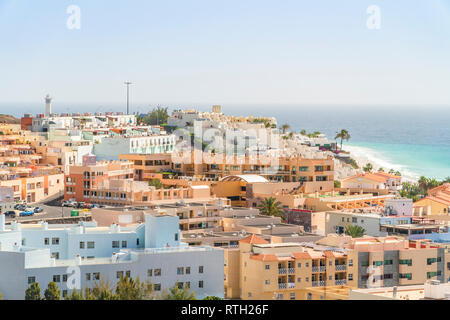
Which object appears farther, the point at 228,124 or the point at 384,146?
the point at 384,146

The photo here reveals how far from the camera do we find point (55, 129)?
26.8 m

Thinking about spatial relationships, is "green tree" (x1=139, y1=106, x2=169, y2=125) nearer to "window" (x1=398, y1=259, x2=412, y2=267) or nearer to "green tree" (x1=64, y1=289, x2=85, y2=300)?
"window" (x1=398, y1=259, x2=412, y2=267)

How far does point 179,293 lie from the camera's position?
10.3m

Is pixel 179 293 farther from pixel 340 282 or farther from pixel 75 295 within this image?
pixel 340 282

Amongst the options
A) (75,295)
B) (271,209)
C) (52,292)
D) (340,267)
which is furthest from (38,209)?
(75,295)

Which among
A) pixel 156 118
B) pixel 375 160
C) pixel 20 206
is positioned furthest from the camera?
pixel 375 160

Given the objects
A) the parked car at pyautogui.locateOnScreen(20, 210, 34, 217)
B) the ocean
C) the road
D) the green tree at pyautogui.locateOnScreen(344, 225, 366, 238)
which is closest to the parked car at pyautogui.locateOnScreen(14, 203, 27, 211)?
the road

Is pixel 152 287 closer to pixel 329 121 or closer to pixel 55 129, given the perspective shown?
pixel 55 129

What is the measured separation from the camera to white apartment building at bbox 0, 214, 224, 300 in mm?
10530

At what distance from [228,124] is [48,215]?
14244mm

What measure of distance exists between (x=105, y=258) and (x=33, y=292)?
1.46 m

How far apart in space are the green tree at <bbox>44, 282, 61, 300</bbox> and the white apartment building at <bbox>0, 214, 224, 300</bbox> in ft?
0.62
